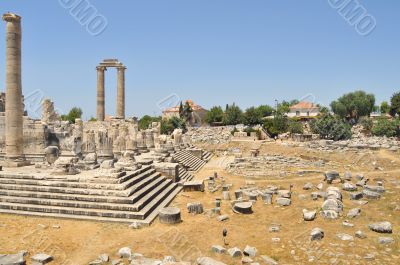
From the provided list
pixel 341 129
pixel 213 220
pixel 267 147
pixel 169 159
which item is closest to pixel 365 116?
pixel 341 129

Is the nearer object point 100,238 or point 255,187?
point 100,238

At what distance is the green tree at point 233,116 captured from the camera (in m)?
70.2

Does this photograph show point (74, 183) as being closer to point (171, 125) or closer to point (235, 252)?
point (235, 252)

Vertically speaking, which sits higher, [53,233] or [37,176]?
[37,176]

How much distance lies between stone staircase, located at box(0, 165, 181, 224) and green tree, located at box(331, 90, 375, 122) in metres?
61.1

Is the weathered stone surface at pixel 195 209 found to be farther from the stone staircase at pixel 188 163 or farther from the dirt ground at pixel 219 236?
the stone staircase at pixel 188 163

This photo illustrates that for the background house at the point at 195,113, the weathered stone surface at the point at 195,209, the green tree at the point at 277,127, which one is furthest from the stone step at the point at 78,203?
the background house at the point at 195,113

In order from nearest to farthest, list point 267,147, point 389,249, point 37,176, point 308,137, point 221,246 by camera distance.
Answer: point 389,249 < point 221,246 < point 37,176 < point 267,147 < point 308,137

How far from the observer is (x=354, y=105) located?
6556 centimetres

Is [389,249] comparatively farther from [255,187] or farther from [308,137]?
[308,137]

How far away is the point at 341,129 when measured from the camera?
4438cm

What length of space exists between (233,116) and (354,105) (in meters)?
23.6

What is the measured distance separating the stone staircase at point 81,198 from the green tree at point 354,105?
61.1 m

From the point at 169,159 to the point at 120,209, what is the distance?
363 inches
